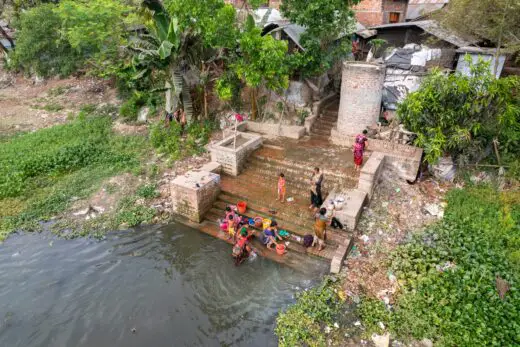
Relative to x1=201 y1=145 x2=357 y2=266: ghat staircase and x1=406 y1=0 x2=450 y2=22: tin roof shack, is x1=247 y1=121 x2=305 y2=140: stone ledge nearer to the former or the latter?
x1=201 y1=145 x2=357 y2=266: ghat staircase

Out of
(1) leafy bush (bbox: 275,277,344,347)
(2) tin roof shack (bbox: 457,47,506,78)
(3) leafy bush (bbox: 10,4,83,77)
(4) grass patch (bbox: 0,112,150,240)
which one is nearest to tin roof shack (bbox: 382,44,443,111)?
(2) tin roof shack (bbox: 457,47,506,78)

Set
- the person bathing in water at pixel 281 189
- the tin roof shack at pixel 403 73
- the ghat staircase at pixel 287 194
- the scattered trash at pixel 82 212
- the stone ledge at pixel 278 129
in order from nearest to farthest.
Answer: the ghat staircase at pixel 287 194 → the person bathing in water at pixel 281 189 → the scattered trash at pixel 82 212 → the tin roof shack at pixel 403 73 → the stone ledge at pixel 278 129

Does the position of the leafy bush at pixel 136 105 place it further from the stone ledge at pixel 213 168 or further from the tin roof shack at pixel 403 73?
the tin roof shack at pixel 403 73

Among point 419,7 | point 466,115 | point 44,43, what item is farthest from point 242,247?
point 419,7

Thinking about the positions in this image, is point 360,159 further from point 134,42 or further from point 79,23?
point 79,23

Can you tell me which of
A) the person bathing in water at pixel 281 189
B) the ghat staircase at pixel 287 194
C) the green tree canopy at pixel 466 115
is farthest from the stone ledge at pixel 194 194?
the green tree canopy at pixel 466 115

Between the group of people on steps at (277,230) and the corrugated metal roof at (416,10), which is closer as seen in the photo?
the group of people on steps at (277,230)
